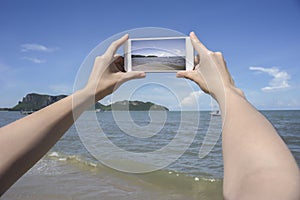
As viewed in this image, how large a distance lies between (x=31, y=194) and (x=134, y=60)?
4146 mm

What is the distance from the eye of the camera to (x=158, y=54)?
1799 mm

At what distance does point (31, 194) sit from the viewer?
5.00 metres

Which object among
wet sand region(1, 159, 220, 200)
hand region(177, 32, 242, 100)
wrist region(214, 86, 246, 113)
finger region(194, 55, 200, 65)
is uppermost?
finger region(194, 55, 200, 65)

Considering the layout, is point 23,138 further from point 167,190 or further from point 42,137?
point 167,190

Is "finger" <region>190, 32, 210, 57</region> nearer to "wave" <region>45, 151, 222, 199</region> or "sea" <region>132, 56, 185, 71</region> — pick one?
"sea" <region>132, 56, 185, 71</region>

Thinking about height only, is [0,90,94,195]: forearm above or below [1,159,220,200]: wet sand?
above

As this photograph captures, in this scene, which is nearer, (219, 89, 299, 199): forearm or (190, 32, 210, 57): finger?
(219, 89, 299, 199): forearm

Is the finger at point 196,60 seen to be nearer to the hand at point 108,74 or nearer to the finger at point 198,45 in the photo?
the finger at point 198,45

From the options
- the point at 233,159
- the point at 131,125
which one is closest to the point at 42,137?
the point at 233,159

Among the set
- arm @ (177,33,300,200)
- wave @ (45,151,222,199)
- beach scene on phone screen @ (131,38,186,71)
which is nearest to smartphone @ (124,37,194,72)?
beach scene on phone screen @ (131,38,186,71)

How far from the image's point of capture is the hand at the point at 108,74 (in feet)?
4.49

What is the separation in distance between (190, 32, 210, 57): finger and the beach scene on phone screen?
0.31 ft

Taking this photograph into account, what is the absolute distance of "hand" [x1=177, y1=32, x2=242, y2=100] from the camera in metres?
1.26

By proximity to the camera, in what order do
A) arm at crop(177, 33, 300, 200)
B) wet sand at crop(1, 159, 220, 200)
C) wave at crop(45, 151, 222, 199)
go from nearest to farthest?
arm at crop(177, 33, 300, 200) < wet sand at crop(1, 159, 220, 200) < wave at crop(45, 151, 222, 199)
